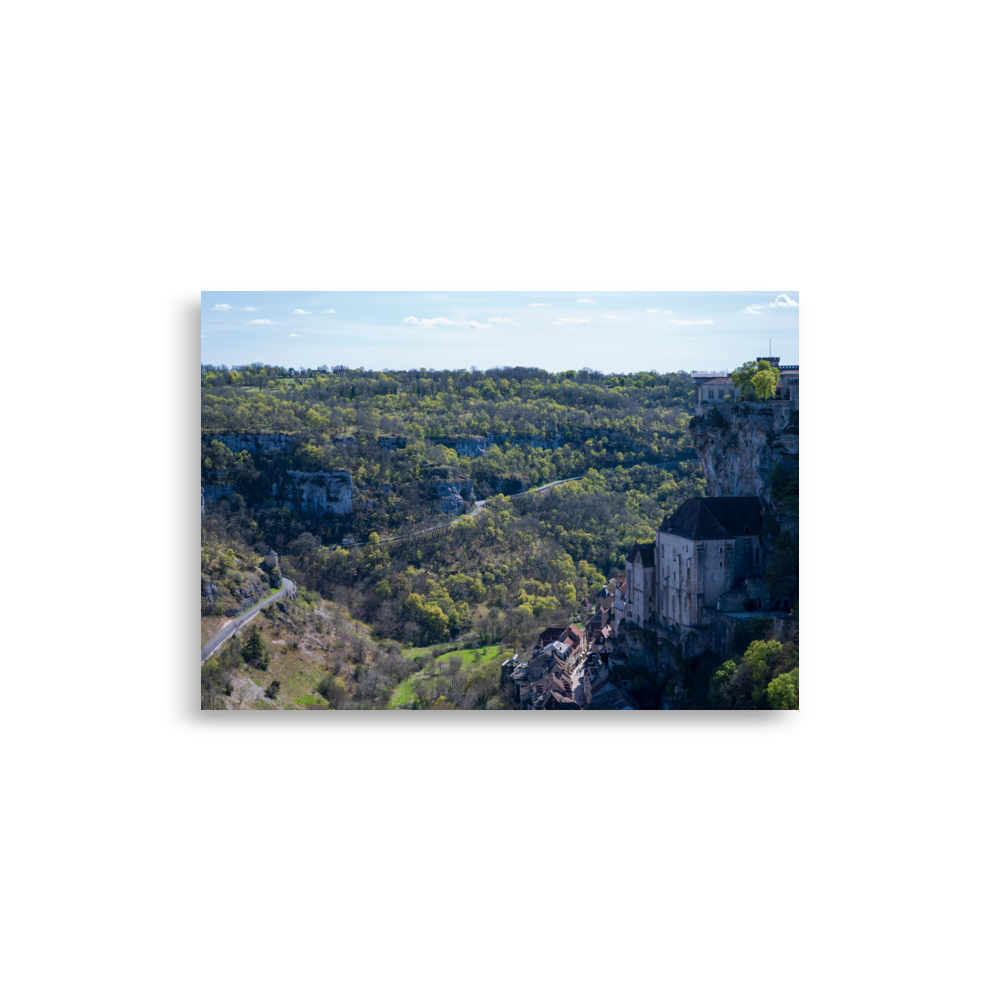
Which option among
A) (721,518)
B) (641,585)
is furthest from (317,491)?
(721,518)

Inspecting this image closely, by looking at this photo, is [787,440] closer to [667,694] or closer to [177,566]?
[667,694]

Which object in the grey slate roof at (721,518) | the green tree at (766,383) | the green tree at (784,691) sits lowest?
the green tree at (784,691)

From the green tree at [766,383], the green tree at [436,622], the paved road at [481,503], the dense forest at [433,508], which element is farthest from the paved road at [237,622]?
the green tree at [766,383]

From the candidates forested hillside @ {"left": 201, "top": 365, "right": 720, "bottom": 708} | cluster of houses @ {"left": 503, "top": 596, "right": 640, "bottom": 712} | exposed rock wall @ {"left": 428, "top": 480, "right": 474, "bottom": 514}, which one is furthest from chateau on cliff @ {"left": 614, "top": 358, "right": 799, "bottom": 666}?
exposed rock wall @ {"left": 428, "top": 480, "right": 474, "bottom": 514}

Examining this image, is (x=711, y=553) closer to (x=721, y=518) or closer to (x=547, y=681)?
(x=721, y=518)

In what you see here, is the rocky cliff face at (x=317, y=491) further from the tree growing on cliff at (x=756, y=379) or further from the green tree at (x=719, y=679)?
the green tree at (x=719, y=679)

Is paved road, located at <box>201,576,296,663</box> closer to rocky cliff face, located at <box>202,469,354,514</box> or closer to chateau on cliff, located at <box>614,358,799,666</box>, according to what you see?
rocky cliff face, located at <box>202,469,354,514</box>
